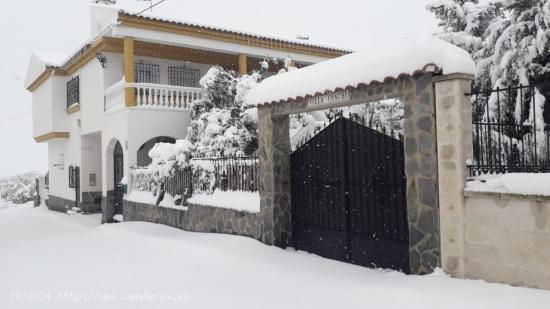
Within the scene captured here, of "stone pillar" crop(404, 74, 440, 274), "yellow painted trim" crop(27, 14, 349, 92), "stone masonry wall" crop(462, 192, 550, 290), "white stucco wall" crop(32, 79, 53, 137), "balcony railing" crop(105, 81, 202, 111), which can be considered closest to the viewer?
"stone masonry wall" crop(462, 192, 550, 290)

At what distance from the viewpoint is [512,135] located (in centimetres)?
863

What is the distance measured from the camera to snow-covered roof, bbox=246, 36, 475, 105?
5.81 meters

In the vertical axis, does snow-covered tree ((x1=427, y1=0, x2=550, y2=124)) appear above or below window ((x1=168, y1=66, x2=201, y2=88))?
below

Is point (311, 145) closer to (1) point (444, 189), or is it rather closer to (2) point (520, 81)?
(1) point (444, 189)

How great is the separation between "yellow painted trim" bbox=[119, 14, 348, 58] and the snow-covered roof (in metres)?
8.25

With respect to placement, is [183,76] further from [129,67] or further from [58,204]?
[58,204]

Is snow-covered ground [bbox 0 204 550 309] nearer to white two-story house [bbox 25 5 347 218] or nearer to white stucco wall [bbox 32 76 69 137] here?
white two-story house [bbox 25 5 347 218]

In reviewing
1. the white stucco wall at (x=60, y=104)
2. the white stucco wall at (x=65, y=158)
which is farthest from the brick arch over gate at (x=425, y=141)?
the white stucco wall at (x=60, y=104)

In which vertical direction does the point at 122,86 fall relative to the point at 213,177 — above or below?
above

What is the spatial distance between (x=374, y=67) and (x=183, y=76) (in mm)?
13546

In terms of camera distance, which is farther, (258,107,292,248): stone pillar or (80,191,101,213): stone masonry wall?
(80,191,101,213): stone masonry wall

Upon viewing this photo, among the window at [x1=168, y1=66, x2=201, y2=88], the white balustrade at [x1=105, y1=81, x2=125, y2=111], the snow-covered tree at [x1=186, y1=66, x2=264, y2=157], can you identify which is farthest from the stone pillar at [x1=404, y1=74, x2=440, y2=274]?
the window at [x1=168, y1=66, x2=201, y2=88]

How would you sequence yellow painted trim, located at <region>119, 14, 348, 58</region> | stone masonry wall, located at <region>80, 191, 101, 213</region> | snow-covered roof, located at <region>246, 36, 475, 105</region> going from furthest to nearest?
1. stone masonry wall, located at <region>80, 191, 101, 213</region>
2. yellow painted trim, located at <region>119, 14, 348, 58</region>
3. snow-covered roof, located at <region>246, 36, 475, 105</region>

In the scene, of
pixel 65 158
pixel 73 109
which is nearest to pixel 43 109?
pixel 65 158
